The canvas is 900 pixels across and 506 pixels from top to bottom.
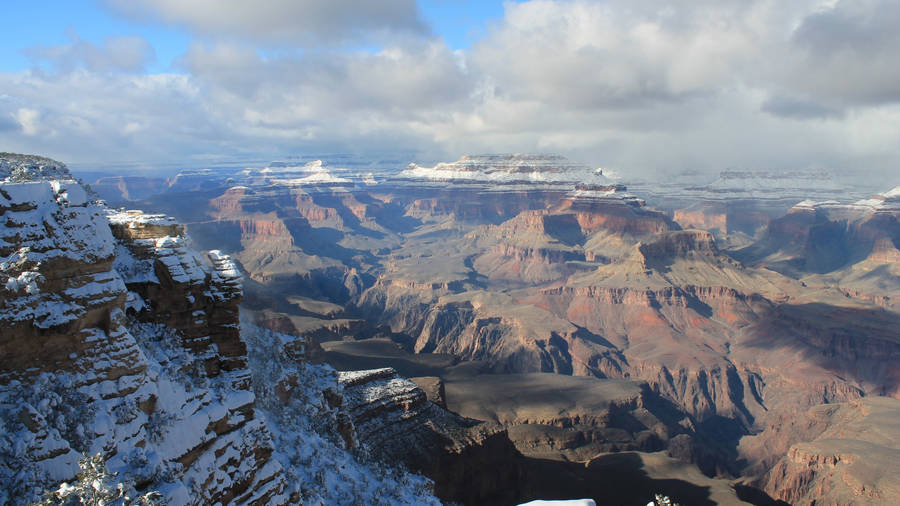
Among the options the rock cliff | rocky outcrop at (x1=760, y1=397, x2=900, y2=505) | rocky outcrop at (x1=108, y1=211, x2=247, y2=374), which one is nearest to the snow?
the rock cliff

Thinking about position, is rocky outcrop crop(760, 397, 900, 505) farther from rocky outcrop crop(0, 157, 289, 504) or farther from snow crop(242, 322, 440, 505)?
Answer: rocky outcrop crop(0, 157, 289, 504)

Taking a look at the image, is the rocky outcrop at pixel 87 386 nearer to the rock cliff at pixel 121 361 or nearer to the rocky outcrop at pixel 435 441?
the rock cliff at pixel 121 361

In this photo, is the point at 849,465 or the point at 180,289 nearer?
the point at 180,289

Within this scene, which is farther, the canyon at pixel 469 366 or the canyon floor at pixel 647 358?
the canyon floor at pixel 647 358

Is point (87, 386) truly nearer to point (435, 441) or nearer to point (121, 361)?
point (121, 361)

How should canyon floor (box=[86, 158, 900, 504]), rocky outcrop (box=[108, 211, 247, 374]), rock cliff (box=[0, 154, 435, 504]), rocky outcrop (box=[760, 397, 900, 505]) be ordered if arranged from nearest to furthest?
rock cliff (box=[0, 154, 435, 504]) → rocky outcrop (box=[108, 211, 247, 374]) → rocky outcrop (box=[760, 397, 900, 505]) → canyon floor (box=[86, 158, 900, 504])

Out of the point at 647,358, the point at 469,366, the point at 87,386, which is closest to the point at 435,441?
the point at 87,386

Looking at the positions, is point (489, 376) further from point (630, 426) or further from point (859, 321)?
point (859, 321)

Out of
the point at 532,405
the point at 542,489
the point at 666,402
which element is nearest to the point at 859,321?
the point at 666,402

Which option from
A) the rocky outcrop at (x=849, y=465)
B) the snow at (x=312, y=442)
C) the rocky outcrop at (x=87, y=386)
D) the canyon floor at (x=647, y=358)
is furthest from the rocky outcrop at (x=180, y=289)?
the rocky outcrop at (x=849, y=465)
